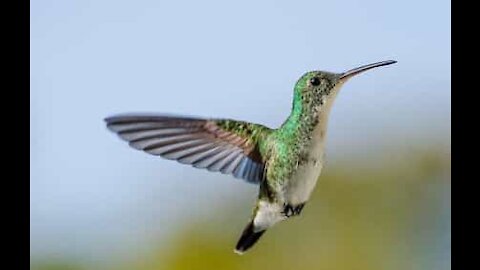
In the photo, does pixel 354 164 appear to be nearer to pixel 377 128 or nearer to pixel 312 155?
pixel 377 128

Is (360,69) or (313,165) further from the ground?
(360,69)

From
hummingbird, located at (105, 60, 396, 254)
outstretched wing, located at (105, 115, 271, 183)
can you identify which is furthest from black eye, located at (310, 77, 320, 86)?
outstretched wing, located at (105, 115, 271, 183)

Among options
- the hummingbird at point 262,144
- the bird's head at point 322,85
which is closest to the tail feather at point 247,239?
the hummingbird at point 262,144

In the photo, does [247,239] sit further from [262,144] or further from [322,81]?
[322,81]

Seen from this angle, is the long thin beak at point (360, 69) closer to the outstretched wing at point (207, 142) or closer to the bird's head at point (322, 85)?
the bird's head at point (322, 85)

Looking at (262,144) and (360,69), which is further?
(262,144)

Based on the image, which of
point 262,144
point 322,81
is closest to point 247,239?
point 262,144
